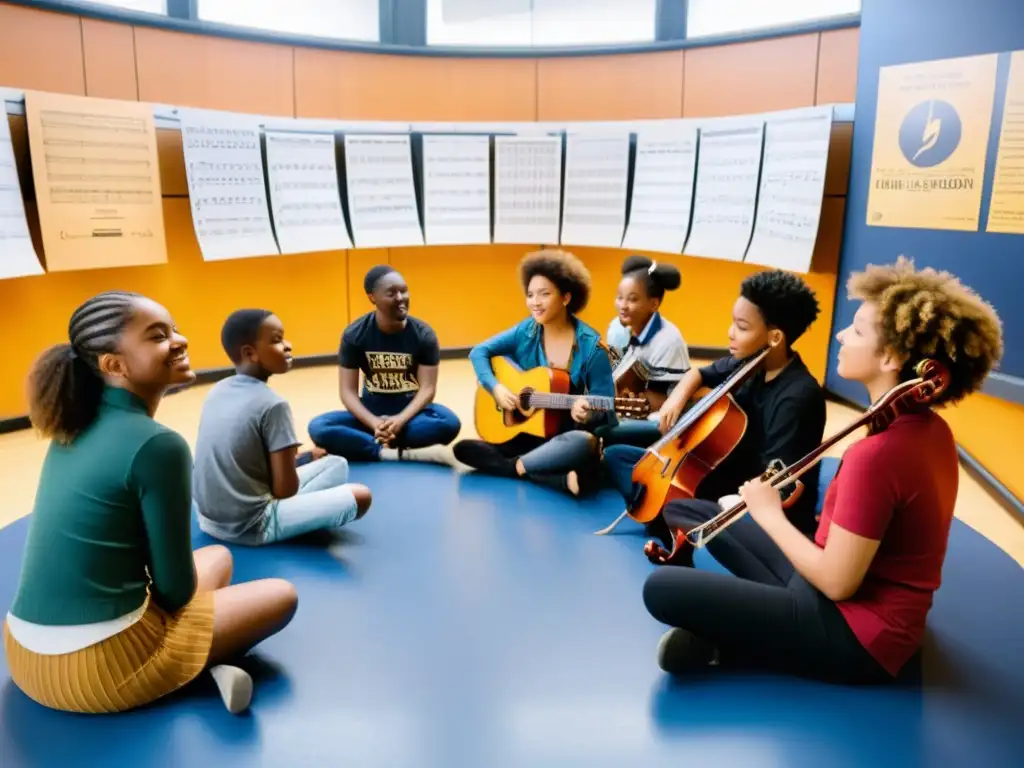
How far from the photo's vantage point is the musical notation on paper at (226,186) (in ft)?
13.9

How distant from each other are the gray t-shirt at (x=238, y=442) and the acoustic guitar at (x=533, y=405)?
3.59 feet

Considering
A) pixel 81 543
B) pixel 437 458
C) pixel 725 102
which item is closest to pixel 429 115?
pixel 725 102

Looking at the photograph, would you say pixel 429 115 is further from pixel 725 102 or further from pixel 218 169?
pixel 725 102

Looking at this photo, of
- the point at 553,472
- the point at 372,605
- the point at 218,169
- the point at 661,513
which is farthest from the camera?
the point at 218,169

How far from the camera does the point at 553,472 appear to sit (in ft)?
10.1

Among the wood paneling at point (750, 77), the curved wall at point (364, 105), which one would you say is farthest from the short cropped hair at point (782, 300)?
the wood paneling at point (750, 77)

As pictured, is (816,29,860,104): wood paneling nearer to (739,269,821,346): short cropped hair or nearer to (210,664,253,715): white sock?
(739,269,821,346): short cropped hair

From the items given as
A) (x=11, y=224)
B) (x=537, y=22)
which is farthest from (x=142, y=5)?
(x=537, y=22)

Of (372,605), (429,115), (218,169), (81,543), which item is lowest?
(372,605)

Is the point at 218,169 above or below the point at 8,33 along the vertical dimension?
below

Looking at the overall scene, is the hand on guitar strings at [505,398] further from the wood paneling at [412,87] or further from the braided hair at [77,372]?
the wood paneling at [412,87]

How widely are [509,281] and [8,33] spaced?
3063mm

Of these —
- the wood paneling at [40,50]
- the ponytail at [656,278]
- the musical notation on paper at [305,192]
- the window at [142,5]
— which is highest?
the window at [142,5]

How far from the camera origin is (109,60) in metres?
4.07
